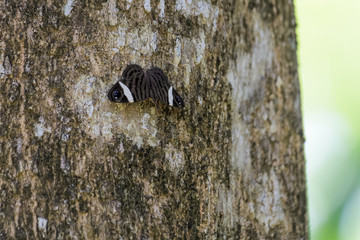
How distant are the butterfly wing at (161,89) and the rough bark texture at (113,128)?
50mm

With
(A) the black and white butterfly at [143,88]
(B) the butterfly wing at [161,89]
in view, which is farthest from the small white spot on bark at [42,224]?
(B) the butterfly wing at [161,89]

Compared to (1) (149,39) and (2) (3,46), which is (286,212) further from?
(2) (3,46)

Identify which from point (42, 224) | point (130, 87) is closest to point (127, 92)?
point (130, 87)

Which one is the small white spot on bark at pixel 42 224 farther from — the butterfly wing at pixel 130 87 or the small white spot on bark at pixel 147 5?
the small white spot on bark at pixel 147 5

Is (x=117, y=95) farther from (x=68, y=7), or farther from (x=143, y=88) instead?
(x=68, y=7)

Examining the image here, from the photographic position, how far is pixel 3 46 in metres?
1.77

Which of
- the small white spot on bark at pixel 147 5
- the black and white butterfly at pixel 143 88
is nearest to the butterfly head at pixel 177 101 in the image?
the black and white butterfly at pixel 143 88

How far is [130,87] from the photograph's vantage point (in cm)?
174

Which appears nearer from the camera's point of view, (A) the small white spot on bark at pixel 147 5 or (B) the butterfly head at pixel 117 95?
(B) the butterfly head at pixel 117 95

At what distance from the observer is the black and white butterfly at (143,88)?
173cm

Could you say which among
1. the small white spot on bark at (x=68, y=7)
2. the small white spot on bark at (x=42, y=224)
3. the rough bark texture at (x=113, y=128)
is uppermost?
the small white spot on bark at (x=68, y=7)

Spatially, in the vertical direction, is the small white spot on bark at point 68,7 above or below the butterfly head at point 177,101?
above

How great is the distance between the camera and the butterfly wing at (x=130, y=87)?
173 centimetres

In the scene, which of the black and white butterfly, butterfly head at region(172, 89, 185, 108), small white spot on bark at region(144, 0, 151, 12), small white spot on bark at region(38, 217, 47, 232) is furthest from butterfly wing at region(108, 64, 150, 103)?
small white spot on bark at region(38, 217, 47, 232)
